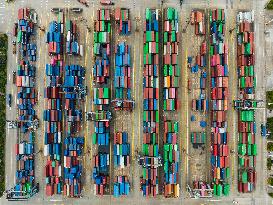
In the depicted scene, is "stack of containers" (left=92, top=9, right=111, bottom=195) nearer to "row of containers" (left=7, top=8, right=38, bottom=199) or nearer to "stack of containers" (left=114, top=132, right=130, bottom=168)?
"stack of containers" (left=114, top=132, right=130, bottom=168)

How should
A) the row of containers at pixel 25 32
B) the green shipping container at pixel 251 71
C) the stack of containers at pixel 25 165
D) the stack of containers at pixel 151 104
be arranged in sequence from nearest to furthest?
1. the stack of containers at pixel 151 104
2. the stack of containers at pixel 25 165
3. the row of containers at pixel 25 32
4. the green shipping container at pixel 251 71

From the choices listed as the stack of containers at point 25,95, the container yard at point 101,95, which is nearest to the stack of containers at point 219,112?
the container yard at point 101,95

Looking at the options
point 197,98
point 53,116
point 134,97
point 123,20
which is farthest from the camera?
point 197,98

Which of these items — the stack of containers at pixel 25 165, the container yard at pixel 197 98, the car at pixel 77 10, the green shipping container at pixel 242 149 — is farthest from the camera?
the car at pixel 77 10

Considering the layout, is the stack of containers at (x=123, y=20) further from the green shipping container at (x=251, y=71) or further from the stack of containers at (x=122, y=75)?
the green shipping container at (x=251, y=71)

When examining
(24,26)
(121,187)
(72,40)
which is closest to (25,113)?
(24,26)

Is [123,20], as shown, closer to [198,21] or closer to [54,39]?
[54,39]
